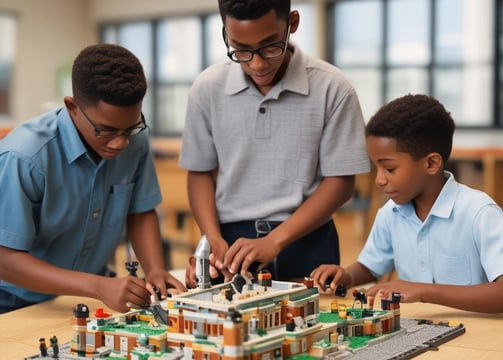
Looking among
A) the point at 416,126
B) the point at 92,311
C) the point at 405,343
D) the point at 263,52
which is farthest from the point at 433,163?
the point at 92,311

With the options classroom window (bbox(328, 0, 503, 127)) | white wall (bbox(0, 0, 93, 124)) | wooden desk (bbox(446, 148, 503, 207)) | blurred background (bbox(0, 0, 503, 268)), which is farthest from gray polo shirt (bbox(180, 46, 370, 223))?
white wall (bbox(0, 0, 93, 124))

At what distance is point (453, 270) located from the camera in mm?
2049

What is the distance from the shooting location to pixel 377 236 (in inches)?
88.8

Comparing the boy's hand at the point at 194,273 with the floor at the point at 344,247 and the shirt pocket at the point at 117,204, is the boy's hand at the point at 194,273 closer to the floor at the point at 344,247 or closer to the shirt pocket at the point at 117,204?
the shirt pocket at the point at 117,204

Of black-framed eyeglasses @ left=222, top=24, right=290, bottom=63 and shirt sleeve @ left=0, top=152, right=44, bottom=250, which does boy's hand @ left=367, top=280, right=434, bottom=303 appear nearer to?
black-framed eyeglasses @ left=222, top=24, right=290, bottom=63

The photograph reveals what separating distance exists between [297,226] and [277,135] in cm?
30

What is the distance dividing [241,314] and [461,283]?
0.97m

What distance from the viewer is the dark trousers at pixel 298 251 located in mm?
2230

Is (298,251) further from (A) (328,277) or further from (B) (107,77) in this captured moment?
(B) (107,77)

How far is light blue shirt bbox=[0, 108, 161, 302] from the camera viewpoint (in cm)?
191

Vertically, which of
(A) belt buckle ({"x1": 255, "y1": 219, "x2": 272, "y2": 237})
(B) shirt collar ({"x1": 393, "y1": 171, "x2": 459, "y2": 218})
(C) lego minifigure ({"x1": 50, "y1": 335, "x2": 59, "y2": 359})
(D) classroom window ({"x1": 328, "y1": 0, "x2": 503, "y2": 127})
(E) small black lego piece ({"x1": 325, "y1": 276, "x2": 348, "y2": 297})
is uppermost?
(D) classroom window ({"x1": 328, "y1": 0, "x2": 503, "y2": 127})

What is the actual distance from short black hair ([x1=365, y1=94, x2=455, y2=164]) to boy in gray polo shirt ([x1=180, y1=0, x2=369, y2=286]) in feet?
0.32

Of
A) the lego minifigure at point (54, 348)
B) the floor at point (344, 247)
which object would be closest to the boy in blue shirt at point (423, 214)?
the lego minifigure at point (54, 348)

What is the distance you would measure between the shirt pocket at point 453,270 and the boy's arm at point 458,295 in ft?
0.64
